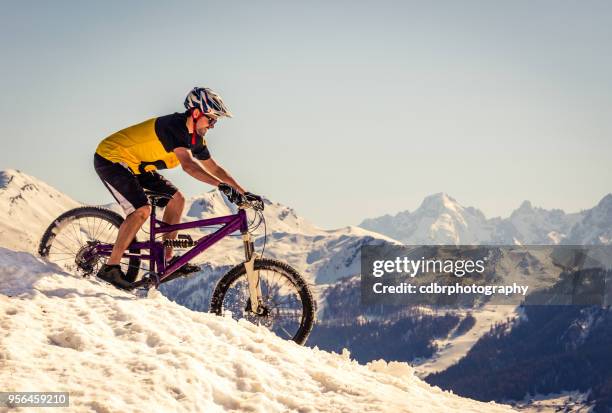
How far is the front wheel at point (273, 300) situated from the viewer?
12.5 metres

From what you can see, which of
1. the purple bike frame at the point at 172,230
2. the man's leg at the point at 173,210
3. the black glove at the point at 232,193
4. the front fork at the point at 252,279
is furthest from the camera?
the man's leg at the point at 173,210

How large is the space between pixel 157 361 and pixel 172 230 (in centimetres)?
425

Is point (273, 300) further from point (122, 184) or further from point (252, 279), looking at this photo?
point (122, 184)

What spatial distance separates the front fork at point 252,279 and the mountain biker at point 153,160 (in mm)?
922

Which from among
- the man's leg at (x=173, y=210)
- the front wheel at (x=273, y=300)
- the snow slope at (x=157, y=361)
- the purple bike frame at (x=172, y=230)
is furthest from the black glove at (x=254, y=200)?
the snow slope at (x=157, y=361)

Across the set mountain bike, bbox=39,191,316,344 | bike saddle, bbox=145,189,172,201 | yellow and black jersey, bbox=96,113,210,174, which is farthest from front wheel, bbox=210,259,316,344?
yellow and black jersey, bbox=96,113,210,174

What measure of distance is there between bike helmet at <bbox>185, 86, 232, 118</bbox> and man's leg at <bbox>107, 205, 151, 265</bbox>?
2139 millimetres

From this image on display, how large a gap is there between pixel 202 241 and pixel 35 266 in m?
3.11

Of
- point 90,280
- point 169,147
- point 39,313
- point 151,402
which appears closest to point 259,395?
point 151,402

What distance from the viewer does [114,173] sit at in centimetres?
1260

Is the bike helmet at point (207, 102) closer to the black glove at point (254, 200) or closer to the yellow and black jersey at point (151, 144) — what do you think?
the yellow and black jersey at point (151, 144)

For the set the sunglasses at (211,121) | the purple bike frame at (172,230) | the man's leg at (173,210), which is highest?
the sunglasses at (211,121)

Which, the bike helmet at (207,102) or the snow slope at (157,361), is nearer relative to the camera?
the snow slope at (157,361)

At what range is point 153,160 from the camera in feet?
42.1
